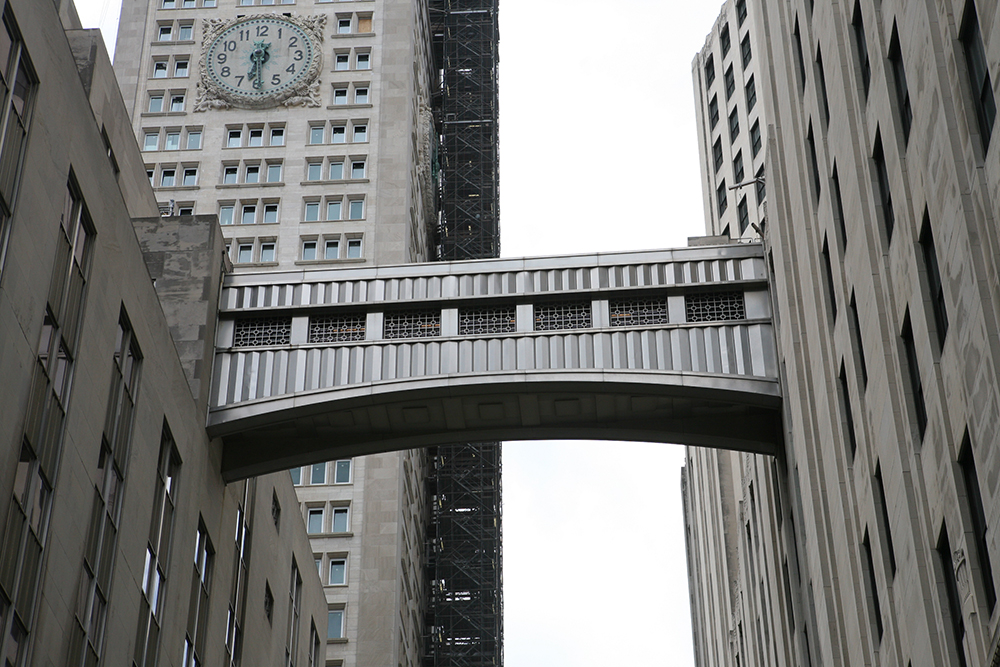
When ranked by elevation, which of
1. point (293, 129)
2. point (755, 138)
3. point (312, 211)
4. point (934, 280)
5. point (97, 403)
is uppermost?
point (293, 129)

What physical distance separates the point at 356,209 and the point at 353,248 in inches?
95.2

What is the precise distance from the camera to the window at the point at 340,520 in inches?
2482

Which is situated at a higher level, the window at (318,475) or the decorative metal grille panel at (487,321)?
the window at (318,475)

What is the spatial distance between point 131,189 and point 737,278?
1610cm

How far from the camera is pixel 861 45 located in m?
23.3

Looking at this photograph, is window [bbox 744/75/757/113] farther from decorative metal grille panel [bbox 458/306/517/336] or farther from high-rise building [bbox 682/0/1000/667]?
decorative metal grille panel [bbox 458/306/517/336]

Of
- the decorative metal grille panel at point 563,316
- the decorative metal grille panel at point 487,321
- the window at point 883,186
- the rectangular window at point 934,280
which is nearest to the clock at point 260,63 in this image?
the decorative metal grille panel at point 487,321

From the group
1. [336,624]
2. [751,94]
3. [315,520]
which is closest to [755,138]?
[751,94]

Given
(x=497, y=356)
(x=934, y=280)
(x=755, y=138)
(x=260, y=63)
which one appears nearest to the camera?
(x=934, y=280)

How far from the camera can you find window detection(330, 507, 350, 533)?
2482 inches

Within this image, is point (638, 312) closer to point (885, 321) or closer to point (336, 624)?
point (885, 321)

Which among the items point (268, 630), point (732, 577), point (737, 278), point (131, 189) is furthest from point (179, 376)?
point (732, 577)

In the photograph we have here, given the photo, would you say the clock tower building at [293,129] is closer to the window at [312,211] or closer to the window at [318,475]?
the window at [312,211]

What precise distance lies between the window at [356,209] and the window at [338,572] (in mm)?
17927
